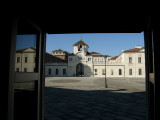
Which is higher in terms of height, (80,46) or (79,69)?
(80,46)

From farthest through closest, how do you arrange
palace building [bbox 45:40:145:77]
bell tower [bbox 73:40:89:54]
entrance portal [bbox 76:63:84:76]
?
bell tower [bbox 73:40:89:54]
entrance portal [bbox 76:63:84:76]
palace building [bbox 45:40:145:77]

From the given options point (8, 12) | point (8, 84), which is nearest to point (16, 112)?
point (8, 84)

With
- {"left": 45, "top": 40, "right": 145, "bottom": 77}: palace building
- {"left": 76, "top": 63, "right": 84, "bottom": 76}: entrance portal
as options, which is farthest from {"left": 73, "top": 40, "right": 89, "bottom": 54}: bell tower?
{"left": 76, "top": 63, "right": 84, "bottom": 76}: entrance portal

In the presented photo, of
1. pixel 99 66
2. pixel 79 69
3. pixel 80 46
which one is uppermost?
pixel 80 46

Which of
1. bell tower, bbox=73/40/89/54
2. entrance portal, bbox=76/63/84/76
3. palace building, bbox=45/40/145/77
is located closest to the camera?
palace building, bbox=45/40/145/77

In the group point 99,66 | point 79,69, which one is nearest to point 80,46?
point 79,69

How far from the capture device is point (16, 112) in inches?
68.3

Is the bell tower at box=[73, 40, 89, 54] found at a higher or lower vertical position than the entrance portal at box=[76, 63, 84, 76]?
higher

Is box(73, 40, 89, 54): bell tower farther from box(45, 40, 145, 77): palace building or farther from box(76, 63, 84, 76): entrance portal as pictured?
box(76, 63, 84, 76): entrance portal

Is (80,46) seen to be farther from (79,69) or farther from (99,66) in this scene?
(99,66)

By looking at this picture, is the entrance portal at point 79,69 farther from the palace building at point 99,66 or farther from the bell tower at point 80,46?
the bell tower at point 80,46

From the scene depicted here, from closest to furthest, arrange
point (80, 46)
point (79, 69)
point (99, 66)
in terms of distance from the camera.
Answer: point (99, 66) → point (79, 69) → point (80, 46)

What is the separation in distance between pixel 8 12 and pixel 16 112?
4.07 feet

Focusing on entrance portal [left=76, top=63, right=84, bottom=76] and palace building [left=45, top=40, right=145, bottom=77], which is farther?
entrance portal [left=76, top=63, right=84, bottom=76]
